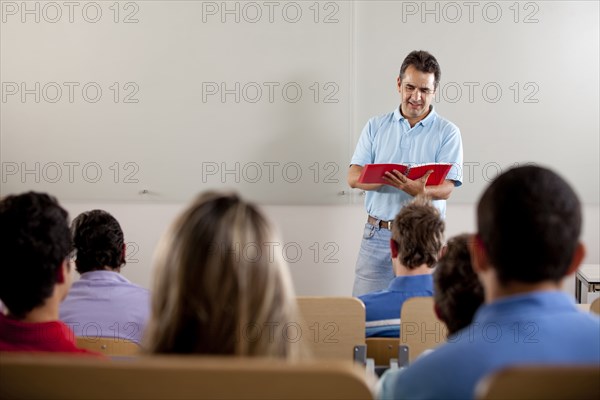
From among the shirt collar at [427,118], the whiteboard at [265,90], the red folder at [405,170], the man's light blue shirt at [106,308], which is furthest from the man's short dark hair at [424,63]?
the man's light blue shirt at [106,308]

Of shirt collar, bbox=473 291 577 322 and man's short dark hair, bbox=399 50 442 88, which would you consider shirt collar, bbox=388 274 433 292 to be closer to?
shirt collar, bbox=473 291 577 322

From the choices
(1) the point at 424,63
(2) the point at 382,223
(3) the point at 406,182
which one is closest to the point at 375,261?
(2) the point at 382,223

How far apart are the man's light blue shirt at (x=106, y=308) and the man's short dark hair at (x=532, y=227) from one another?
136 cm

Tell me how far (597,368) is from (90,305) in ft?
6.05

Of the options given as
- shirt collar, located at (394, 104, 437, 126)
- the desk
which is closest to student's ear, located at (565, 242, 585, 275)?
the desk

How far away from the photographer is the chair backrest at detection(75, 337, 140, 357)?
220cm

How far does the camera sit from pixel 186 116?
16.0 ft

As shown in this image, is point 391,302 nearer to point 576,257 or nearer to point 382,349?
point 382,349

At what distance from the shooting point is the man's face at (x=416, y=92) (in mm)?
4012

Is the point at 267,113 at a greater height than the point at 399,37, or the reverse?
the point at 399,37

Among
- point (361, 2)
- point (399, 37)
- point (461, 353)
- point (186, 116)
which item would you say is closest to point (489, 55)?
point (399, 37)

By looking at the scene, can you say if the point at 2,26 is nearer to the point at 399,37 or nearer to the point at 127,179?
the point at 127,179

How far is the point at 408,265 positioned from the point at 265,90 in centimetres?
224

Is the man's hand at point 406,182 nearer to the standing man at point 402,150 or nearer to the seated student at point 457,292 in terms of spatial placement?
the standing man at point 402,150
